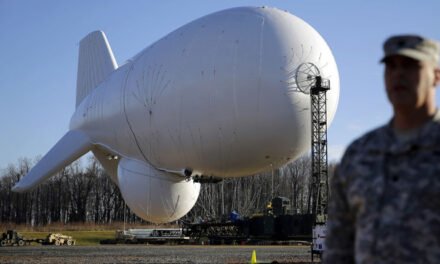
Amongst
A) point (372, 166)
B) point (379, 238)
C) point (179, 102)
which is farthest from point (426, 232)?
point (179, 102)

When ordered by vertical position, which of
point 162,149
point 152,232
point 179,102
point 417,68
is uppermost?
point 179,102

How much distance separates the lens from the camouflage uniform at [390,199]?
2.29 meters

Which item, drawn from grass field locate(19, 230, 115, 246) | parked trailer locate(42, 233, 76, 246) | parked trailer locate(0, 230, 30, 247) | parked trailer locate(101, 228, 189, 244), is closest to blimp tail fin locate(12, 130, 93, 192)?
parked trailer locate(0, 230, 30, 247)

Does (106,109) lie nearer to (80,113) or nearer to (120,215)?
(80,113)

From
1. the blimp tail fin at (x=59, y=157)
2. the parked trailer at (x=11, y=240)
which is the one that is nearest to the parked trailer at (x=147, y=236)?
the parked trailer at (x=11, y=240)

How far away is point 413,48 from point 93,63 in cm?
3400

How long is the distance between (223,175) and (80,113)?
10.0 metres

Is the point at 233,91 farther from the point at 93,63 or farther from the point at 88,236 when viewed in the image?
the point at 88,236

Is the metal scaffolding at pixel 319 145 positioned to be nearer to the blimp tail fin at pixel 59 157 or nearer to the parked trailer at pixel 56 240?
the blimp tail fin at pixel 59 157

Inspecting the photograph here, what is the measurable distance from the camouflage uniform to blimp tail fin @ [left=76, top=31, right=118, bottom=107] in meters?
32.3

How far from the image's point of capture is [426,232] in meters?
2.29

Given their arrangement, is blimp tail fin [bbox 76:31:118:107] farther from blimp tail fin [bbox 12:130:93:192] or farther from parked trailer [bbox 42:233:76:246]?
parked trailer [bbox 42:233:76:246]

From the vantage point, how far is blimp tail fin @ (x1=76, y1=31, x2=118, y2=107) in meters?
34.5

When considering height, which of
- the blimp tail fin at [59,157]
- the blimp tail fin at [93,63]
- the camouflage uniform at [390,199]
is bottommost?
the camouflage uniform at [390,199]
